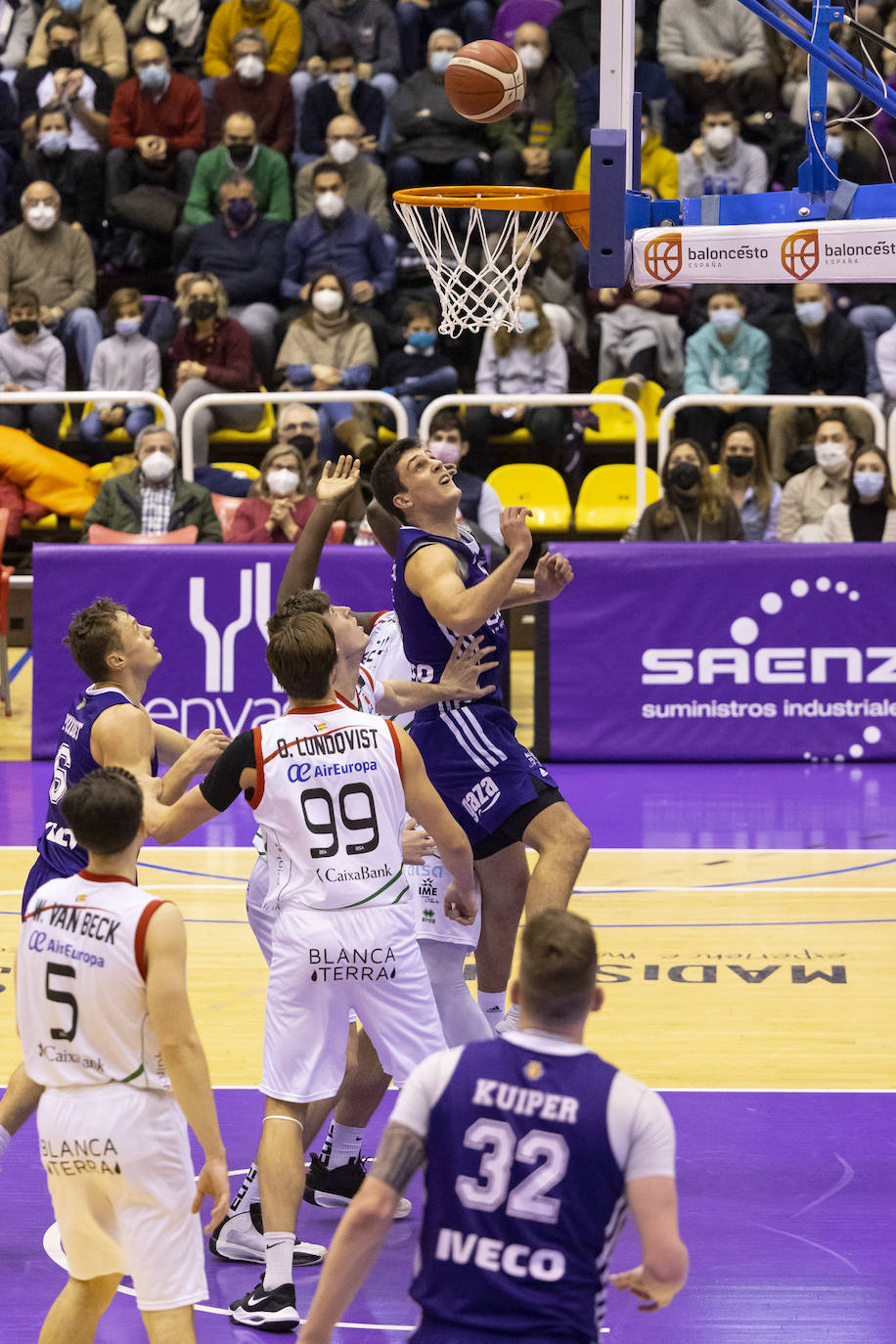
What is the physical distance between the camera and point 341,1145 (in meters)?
5.57

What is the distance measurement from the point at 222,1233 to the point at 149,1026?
5.11 ft

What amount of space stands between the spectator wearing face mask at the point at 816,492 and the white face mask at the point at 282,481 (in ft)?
11.7

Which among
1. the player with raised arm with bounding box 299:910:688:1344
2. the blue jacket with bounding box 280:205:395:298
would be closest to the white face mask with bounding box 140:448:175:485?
the blue jacket with bounding box 280:205:395:298

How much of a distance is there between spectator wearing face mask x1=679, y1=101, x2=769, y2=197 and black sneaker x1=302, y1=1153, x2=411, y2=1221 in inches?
468

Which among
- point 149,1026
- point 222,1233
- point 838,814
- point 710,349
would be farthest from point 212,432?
point 149,1026

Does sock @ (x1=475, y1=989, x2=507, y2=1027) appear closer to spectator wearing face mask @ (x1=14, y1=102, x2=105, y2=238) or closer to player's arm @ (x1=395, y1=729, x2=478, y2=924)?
player's arm @ (x1=395, y1=729, x2=478, y2=924)

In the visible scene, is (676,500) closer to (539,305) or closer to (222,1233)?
(539,305)

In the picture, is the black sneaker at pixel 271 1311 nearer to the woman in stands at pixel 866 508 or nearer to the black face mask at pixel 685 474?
the black face mask at pixel 685 474

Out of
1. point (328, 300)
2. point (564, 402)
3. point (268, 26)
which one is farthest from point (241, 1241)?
point (268, 26)

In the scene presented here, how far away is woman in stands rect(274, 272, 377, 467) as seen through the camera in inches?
584

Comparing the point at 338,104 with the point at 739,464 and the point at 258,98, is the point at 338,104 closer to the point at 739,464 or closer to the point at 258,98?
the point at 258,98

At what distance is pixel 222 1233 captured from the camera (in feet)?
16.8

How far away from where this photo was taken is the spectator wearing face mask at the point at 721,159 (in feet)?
51.5

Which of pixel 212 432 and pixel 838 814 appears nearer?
pixel 838 814
